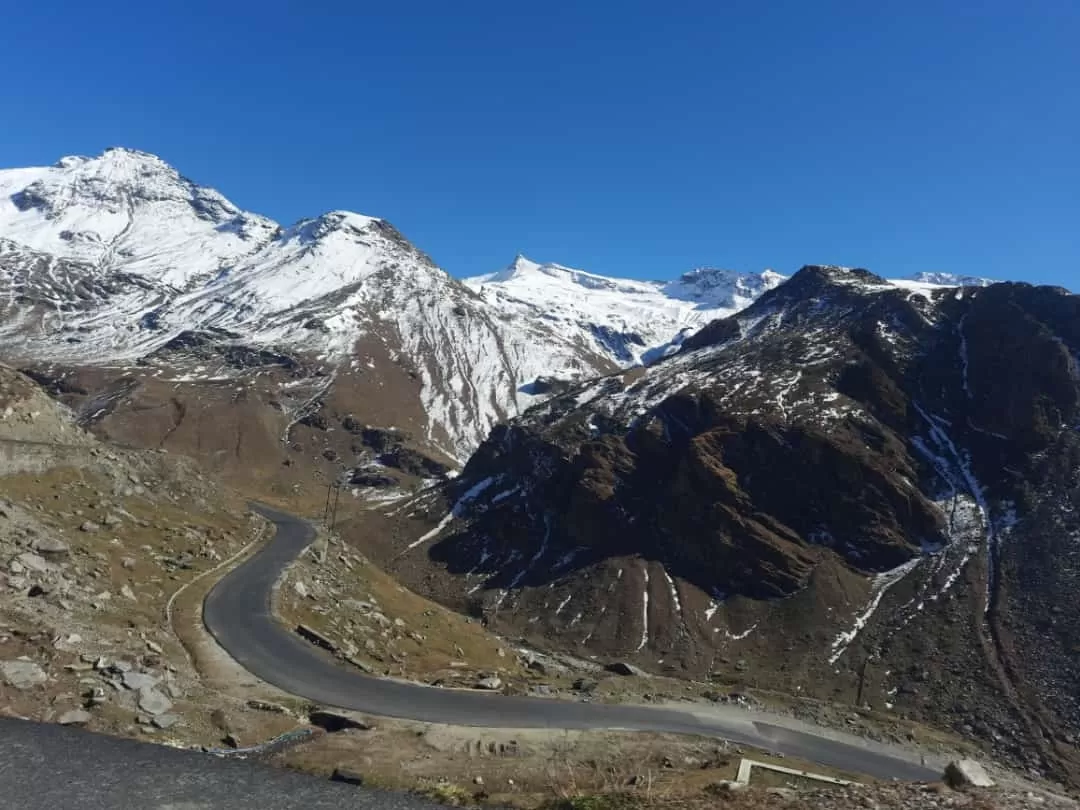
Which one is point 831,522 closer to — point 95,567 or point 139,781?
point 95,567

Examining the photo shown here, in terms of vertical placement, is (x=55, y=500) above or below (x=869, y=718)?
above

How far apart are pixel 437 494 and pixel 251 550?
90532 millimetres

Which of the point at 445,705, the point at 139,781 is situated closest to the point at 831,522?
the point at 445,705

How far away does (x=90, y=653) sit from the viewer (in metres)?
26.1

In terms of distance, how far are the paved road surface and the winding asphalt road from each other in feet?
39.7

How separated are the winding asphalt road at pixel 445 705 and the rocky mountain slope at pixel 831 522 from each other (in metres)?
34.3

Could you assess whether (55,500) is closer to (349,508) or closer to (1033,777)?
(1033,777)

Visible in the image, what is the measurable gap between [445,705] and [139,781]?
55.8 feet

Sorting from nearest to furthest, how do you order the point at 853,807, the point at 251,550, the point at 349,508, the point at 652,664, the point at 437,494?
the point at 853,807
the point at 251,550
the point at 652,664
the point at 437,494
the point at 349,508

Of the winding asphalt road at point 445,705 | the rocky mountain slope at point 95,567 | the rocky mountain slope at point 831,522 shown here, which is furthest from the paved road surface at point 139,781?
the rocky mountain slope at point 831,522

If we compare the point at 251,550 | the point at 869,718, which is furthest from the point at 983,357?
the point at 251,550

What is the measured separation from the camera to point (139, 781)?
693 inches

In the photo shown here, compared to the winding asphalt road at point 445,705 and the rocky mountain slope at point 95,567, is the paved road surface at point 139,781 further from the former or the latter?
the winding asphalt road at point 445,705

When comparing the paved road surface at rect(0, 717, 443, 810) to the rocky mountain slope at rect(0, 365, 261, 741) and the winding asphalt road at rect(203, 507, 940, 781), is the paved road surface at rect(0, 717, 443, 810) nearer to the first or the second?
the rocky mountain slope at rect(0, 365, 261, 741)
